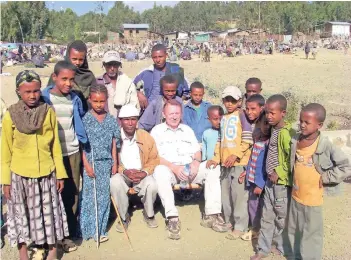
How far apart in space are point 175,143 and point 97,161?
944 mm

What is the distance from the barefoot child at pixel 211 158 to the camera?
4.54m

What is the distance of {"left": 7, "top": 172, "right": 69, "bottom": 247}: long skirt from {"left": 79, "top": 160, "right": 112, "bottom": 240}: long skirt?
523 millimetres

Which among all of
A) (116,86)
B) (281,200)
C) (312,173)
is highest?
(116,86)

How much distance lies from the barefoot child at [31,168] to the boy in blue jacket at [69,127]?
237 millimetres

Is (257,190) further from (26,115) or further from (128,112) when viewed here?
(26,115)

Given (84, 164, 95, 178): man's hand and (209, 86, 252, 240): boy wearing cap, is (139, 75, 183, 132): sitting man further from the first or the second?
(84, 164, 95, 178): man's hand

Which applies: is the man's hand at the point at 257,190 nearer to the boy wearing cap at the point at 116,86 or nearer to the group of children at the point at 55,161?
the group of children at the point at 55,161

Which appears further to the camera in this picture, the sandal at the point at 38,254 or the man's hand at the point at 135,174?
the man's hand at the point at 135,174

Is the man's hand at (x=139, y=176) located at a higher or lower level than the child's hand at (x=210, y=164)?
lower

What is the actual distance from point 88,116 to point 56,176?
2.51ft

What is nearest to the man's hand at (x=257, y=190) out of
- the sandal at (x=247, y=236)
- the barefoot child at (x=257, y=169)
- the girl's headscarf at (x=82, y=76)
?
the barefoot child at (x=257, y=169)

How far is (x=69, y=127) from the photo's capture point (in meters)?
3.88

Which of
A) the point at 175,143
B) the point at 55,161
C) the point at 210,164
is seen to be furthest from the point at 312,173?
the point at 55,161

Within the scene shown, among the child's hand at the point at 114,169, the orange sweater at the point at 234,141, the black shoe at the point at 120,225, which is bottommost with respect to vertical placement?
the black shoe at the point at 120,225
